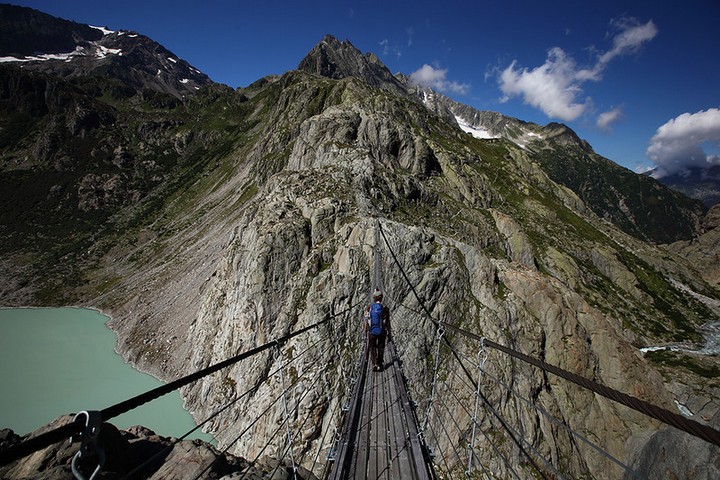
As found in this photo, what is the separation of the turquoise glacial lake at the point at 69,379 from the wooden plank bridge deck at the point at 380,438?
65.6 ft

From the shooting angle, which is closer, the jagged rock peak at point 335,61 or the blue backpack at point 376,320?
the blue backpack at point 376,320

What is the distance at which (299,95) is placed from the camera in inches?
2886

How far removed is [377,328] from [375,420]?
245 cm

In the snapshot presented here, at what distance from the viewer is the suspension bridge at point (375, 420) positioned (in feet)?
7.23

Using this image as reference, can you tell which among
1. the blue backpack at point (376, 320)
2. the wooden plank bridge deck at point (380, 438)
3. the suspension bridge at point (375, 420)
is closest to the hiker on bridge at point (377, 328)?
the blue backpack at point (376, 320)

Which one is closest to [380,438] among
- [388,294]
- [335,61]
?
[388,294]

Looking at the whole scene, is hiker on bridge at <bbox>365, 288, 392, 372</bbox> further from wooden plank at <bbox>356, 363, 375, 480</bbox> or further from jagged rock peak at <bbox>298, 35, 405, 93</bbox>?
jagged rock peak at <bbox>298, 35, 405, 93</bbox>

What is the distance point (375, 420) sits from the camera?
24.3 ft

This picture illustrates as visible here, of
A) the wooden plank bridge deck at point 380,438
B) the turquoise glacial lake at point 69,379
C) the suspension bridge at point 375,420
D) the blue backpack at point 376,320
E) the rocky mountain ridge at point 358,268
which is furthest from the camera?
the turquoise glacial lake at point 69,379

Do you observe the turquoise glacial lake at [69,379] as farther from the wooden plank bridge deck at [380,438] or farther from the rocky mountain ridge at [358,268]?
the wooden plank bridge deck at [380,438]

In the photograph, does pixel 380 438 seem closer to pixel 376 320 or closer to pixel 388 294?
pixel 376 320

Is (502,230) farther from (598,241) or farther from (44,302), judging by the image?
(44,302)

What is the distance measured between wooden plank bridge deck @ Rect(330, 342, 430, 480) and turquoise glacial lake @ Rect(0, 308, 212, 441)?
20.0 meters

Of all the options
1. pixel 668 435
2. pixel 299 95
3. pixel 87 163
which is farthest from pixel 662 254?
pixel 87 163
